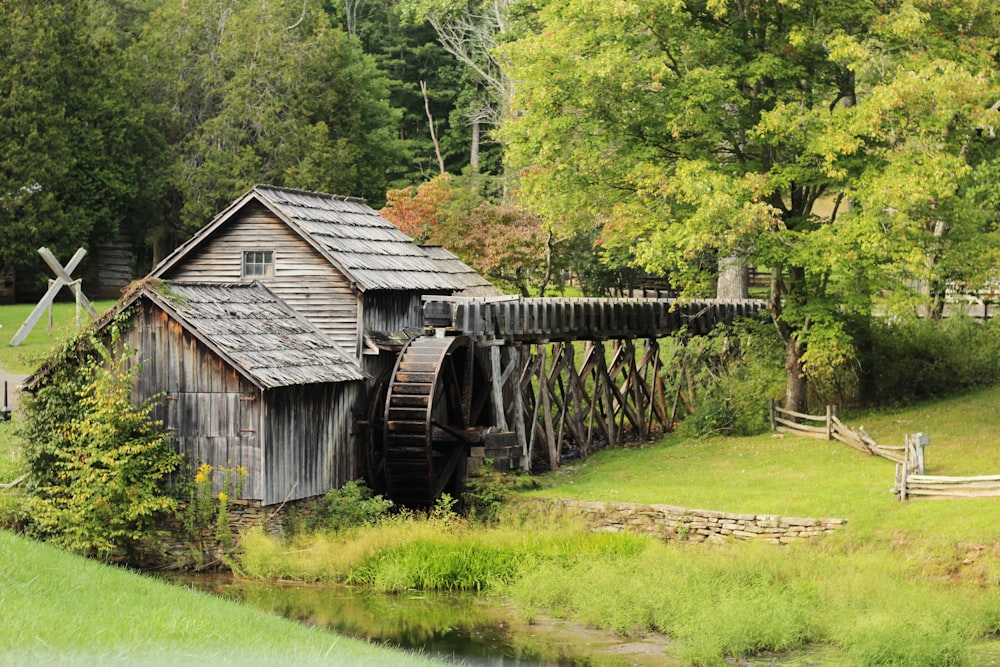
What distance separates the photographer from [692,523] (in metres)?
20.7

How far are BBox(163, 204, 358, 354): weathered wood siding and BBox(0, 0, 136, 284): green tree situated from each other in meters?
19.0

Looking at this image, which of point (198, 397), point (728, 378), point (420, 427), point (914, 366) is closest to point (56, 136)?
point (728, 378)

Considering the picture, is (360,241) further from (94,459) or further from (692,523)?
(692,523)

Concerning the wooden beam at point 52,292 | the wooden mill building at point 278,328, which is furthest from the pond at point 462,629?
the wooden beam at point 52,292

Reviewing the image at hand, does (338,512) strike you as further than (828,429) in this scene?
No

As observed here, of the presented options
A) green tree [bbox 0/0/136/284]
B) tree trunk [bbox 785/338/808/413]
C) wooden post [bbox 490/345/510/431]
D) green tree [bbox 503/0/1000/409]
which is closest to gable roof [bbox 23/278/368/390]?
wooden post [bbox 490/345/510/431]

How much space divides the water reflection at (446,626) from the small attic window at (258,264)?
651 cm

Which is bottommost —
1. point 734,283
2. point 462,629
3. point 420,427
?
point 462,629

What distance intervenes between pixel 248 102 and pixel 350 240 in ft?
77.3

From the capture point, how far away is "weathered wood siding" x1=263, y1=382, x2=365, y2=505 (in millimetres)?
21562

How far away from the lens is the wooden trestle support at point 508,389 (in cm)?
2345

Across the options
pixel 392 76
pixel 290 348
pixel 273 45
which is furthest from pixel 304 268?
pixel 392 76

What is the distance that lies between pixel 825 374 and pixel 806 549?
1099cm

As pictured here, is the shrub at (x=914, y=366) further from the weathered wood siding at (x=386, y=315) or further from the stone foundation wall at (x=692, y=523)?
the weathered wood siding at (x=386, y=315)
